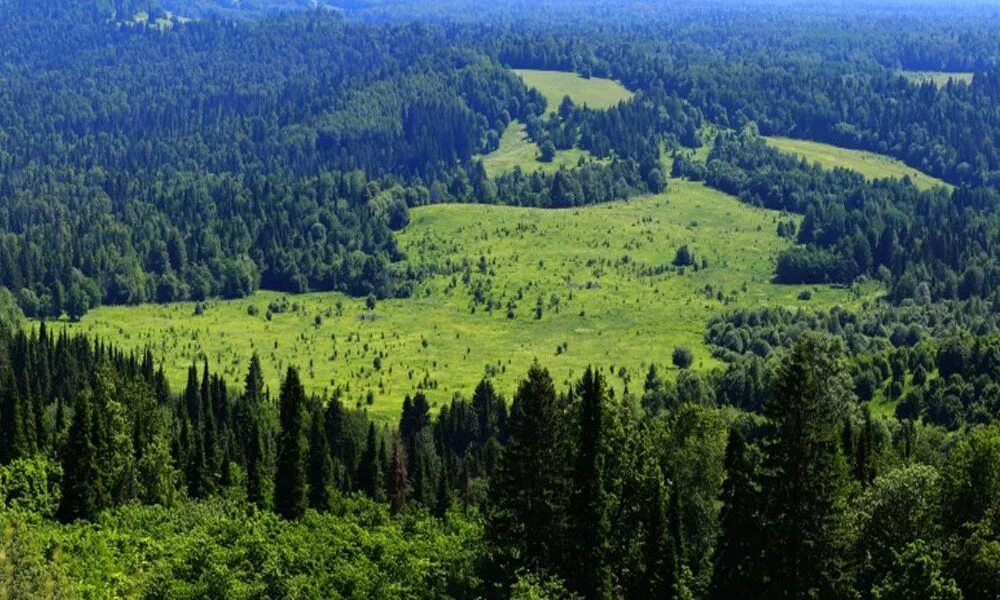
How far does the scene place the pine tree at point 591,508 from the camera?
78562mm

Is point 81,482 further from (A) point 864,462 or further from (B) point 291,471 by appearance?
(A) point 864,462

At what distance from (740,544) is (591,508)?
414 inches

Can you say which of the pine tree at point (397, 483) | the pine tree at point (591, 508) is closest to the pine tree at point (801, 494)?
the pine tree at point (591, 508)

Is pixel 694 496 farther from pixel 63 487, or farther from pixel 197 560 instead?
pixel 63 487

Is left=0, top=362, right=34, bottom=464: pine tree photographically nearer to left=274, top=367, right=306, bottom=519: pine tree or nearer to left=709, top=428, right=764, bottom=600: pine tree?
left=274, top=367, right=306, bottom=519: pine tree

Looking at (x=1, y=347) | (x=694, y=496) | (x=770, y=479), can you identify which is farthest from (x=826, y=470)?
(x=1, y=347)

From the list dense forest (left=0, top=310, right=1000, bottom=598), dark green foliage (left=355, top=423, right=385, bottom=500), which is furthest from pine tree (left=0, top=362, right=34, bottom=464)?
dark green foliage (left=355, top=423, right=385, bottom=500)

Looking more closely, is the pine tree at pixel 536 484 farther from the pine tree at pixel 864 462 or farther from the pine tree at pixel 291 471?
the pine tree at pixel 291 471

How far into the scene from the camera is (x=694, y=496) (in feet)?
307

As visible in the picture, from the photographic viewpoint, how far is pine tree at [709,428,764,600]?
7056 centimetres

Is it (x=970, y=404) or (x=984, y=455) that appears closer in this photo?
(x=984, y=455)

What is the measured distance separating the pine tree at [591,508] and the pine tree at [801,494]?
1152 centimetres

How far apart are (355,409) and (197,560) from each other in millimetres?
108141

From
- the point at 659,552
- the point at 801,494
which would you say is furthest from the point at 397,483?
the point at 801,494
